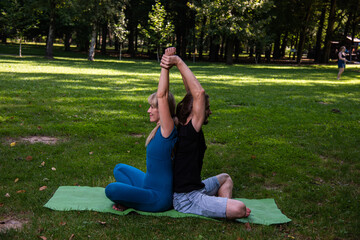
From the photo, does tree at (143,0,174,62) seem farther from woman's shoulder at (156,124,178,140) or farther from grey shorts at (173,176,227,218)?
grey shorts at (173,176,227,218)

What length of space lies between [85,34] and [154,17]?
662 inches

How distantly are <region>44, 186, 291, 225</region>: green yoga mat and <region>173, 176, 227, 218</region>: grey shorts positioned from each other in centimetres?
9

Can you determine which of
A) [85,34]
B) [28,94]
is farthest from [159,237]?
[85,34]

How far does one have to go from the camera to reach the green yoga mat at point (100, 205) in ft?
14.8

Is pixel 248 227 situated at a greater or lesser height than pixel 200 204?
lesser

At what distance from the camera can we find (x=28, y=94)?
1243cm

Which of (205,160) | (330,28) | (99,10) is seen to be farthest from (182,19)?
(205,160)

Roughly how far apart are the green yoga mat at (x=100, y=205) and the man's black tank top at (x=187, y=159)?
417mm

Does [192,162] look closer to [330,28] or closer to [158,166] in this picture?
[158,166]

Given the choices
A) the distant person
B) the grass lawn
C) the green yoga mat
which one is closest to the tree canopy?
the grass lawn

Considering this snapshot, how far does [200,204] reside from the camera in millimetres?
4426

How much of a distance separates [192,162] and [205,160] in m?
2.62

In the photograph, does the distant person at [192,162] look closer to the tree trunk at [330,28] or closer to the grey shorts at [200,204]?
the grey shorts at [200,204]

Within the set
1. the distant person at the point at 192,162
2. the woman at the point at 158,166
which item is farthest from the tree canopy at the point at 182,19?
the woman at the point at 158,166
